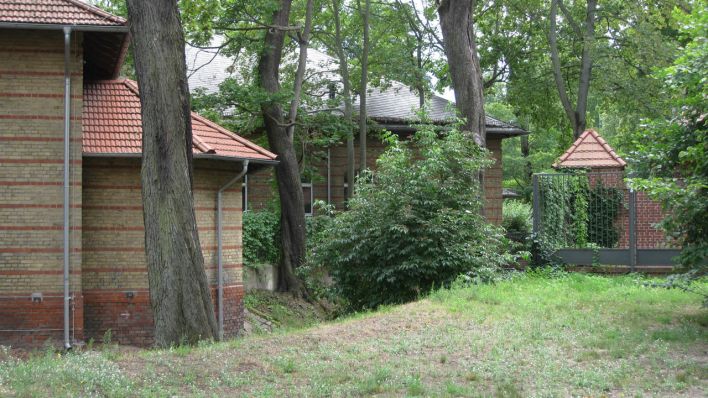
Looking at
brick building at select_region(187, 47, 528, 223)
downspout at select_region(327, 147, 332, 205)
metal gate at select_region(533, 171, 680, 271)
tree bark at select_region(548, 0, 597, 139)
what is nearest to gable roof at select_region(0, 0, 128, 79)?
metal gate at select_region(533, 171, 680, 271)

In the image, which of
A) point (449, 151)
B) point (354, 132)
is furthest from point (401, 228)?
point (354, 132)

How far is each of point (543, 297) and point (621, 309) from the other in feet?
5.10

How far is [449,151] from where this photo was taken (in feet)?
53.3

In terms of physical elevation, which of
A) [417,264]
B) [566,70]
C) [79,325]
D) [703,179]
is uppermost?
[566,70]

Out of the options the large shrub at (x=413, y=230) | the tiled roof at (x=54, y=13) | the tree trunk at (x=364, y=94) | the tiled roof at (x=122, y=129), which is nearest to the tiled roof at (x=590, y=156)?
the large shrub at (x=413, y=230)

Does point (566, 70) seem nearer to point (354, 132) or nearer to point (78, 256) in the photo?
point (354, 132)

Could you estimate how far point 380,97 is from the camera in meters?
33.4

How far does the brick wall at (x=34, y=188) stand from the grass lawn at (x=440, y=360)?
→ 530 centimetres

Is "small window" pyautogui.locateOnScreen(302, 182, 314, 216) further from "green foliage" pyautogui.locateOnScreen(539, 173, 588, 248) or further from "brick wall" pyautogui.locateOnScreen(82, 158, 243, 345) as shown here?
"brick wall" pyautogui.locateOnScreen(82, 158, 243, 345)

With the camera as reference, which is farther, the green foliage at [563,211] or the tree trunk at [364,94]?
the tree trunk at [364,94]

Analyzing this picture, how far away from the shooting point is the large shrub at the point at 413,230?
598 inches

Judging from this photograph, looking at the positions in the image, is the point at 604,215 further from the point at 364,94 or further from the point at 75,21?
the point at 75,21

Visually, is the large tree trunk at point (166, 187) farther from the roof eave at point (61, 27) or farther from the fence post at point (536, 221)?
the fence post at point (536, 221)

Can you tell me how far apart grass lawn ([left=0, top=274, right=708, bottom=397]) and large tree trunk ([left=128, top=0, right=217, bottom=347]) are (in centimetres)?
87
